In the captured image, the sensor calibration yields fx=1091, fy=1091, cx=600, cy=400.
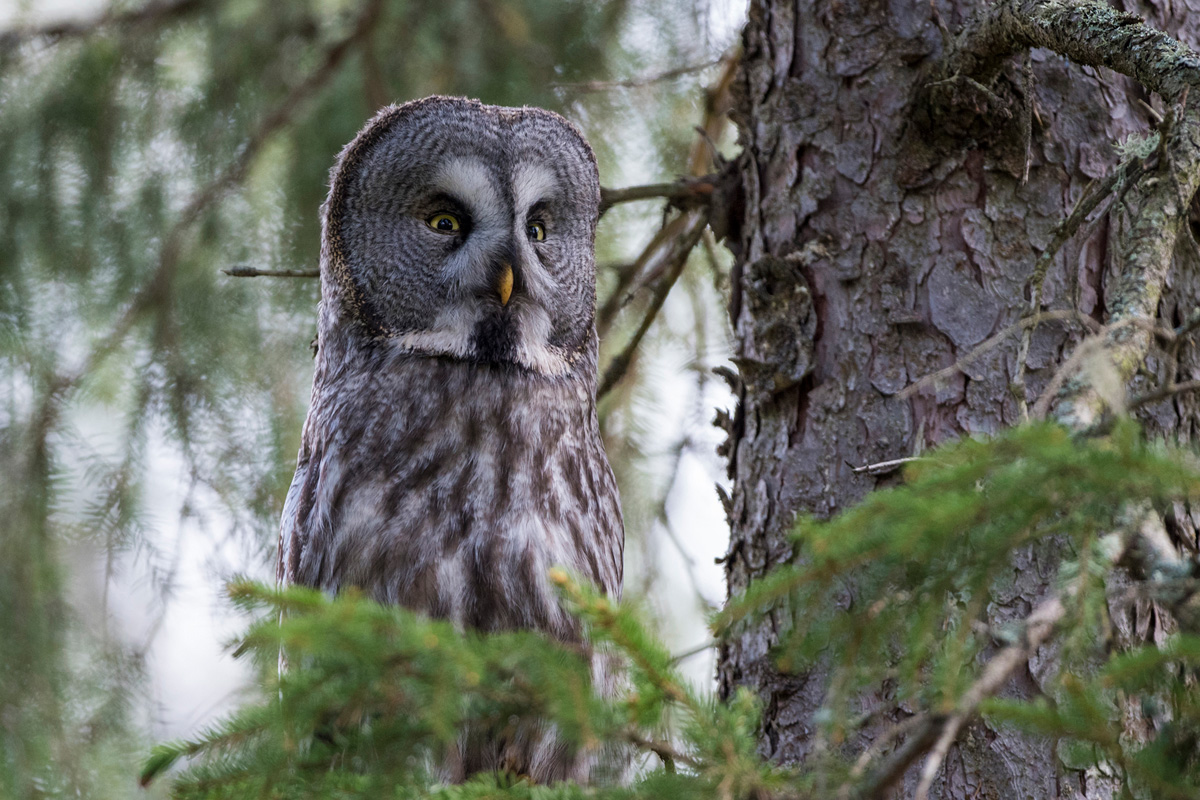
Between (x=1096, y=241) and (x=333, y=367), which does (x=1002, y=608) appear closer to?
(x=1096, y=241)

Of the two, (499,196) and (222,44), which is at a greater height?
(222,44)

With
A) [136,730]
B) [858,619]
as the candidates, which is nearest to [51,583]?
[136,730]

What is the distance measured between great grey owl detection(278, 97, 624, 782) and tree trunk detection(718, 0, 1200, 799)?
37 cm

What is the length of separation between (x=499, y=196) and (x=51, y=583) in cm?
151

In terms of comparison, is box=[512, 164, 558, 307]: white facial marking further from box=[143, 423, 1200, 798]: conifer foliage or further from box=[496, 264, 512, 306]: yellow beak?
box=[143, 423, 1200, 798]: conifer foliage

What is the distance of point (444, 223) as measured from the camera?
2.35 m

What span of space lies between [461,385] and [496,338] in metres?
0.14

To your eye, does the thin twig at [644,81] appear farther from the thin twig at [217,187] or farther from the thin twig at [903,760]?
the thin twig at [903,760]

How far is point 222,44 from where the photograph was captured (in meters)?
3.14

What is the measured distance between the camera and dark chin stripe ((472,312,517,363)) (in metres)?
2.24

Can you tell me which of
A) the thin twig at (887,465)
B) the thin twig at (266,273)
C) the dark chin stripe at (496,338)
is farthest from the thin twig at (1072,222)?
the thin twig at (266,273)

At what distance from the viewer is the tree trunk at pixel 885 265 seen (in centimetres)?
202

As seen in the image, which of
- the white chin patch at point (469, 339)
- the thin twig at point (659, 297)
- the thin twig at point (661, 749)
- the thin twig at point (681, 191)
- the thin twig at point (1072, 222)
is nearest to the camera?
the thin twig at point (661, 749)

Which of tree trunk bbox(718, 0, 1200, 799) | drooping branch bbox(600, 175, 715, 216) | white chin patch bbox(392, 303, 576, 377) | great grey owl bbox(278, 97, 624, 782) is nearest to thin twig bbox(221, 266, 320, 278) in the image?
great grey owl bbox(278, 97, 624, 782)
